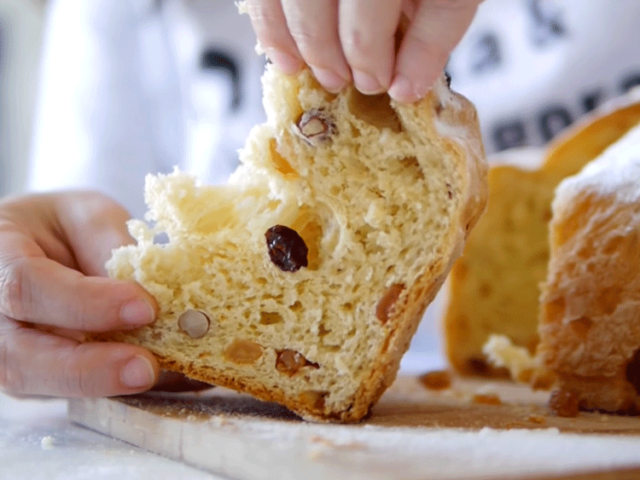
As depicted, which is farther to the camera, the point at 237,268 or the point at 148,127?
the point at 148,127

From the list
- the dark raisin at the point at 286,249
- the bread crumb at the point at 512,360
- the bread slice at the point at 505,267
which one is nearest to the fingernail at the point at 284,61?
the dark raisin at the point at 286,249

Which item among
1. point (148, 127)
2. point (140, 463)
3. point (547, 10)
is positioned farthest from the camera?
point (148, 127)

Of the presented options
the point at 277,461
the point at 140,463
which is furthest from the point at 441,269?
the point at 140,463

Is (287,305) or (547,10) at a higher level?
(547,10)

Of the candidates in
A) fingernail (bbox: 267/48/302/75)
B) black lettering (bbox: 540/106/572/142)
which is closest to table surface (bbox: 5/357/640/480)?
fingernail (bbox: 267/48/302/75)

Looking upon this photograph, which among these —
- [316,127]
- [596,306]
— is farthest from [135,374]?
[596,306]

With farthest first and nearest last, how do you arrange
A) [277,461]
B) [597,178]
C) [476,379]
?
1. [476,379]
2. [597,178]
3. [277,461]

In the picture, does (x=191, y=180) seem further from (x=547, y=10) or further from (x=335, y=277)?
(x=547, y=10)
